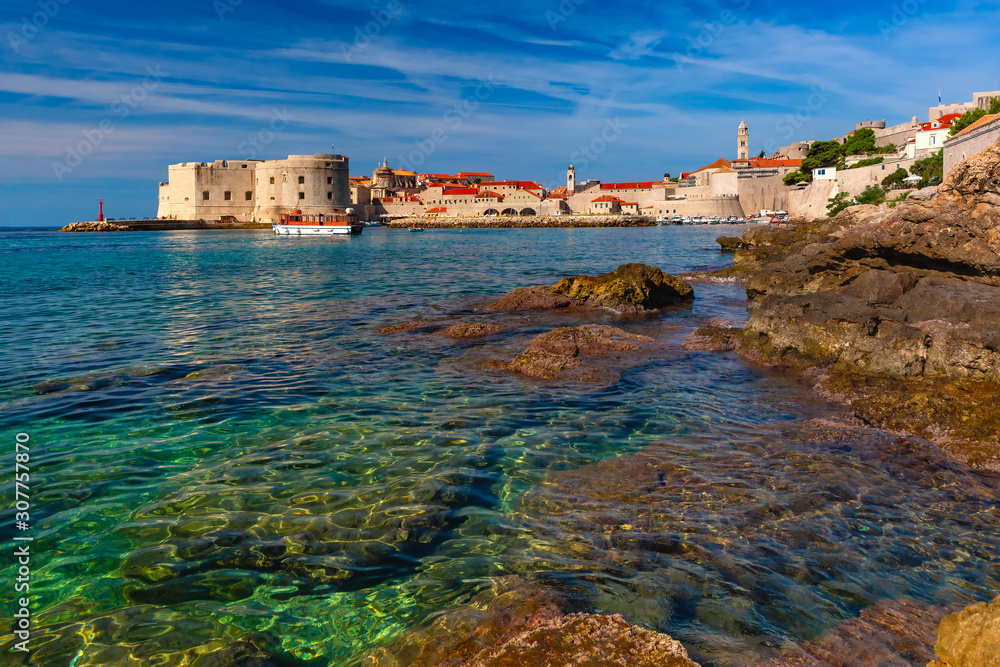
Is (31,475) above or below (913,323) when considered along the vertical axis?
below

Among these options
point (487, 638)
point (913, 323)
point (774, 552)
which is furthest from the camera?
point (913, 323)

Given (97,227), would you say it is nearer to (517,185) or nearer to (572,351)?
(517,185)

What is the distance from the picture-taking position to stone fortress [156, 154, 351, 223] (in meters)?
59.7

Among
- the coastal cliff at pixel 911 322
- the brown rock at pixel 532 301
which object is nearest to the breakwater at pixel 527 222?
the brown rock at pixel 532 301

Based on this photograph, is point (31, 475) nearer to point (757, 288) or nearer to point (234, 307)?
point (234, 307)

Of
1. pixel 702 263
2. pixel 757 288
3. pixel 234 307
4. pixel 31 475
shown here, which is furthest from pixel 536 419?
pixel 702 263

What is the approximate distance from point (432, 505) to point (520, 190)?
303ft

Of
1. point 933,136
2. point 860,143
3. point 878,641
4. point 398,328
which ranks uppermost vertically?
point 860,143

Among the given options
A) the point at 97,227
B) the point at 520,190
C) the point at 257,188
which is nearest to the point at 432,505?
the point at 257,188

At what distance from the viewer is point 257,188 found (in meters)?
64.4

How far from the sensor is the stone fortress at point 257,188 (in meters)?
59.7

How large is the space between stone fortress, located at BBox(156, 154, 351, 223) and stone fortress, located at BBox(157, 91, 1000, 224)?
0.34 ft

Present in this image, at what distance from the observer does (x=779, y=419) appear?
488 cm

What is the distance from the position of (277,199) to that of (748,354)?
62.5 m
